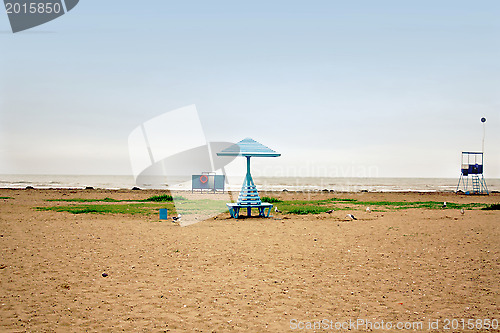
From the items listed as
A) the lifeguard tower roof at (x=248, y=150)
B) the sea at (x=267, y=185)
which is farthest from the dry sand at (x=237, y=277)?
the sea at (x=267, y=185)

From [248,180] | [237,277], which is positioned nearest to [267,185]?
[248,180]

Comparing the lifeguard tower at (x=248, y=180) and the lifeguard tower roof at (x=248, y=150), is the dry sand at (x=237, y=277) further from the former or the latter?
the lifeguard tower roof at (x=248, y=150)

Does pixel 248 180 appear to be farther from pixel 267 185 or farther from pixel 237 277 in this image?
pixel 267 185

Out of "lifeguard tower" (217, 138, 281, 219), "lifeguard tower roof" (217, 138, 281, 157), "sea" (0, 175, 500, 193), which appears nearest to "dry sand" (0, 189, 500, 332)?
"lifeguard tower" (217, 138, 281, 219)

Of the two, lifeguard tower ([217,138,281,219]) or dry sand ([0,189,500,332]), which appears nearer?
dry sand ([0,189,500,332])

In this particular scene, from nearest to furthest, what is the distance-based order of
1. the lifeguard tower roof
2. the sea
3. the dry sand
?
the dry sand
the lifeguard tower roof
the sea

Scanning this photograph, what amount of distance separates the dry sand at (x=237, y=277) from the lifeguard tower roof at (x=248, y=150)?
15.6 ft

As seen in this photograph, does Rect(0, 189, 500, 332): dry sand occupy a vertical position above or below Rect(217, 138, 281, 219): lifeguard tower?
below

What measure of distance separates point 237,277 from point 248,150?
10455 mm

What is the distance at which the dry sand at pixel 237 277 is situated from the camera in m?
5.86

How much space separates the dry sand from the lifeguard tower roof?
4.76 m

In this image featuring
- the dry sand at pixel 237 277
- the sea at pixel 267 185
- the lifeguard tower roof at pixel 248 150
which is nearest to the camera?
the dry sand at pixel 237 277

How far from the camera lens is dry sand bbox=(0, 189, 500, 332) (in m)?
5.86

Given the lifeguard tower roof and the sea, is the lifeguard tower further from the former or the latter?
the sea
